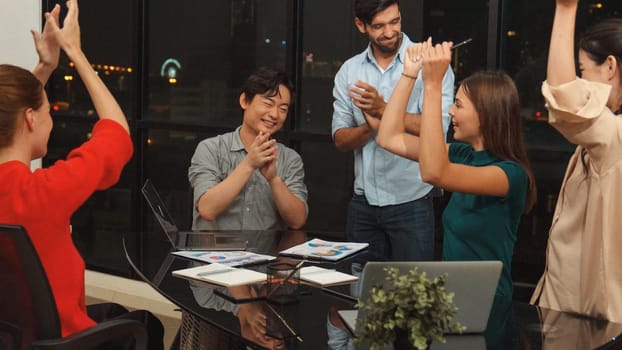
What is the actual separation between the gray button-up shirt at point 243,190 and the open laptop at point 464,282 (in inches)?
58.7

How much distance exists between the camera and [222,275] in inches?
103

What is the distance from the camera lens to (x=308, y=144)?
4934mm

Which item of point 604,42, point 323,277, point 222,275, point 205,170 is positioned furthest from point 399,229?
point 604,42

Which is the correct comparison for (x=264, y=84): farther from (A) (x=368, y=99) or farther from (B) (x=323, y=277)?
(B) (x=323, y=277)

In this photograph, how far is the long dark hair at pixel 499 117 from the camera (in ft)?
8.87

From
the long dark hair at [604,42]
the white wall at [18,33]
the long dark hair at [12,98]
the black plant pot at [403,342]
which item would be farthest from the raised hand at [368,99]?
the white wall at [18,33]

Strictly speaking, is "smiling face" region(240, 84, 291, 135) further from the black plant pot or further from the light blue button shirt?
the black plant pot

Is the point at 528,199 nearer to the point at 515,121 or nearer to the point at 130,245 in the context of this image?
the point at 515,121

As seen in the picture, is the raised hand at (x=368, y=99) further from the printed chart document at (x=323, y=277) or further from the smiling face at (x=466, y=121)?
the printed chart document at (x=323, y=277)

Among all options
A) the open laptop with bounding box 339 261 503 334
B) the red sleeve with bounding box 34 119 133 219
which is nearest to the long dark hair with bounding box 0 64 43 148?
the red sleeve with bounding box 34 119 133 219

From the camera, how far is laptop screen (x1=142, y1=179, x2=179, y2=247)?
314cm

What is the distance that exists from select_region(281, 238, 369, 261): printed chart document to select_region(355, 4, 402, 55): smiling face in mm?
937

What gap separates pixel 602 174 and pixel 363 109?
4.28ft

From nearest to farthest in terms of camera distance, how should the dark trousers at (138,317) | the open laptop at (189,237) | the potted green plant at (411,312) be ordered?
the potted green plant at (411,312), the dark trousers at (138,317), the open laptop at (189,237)
